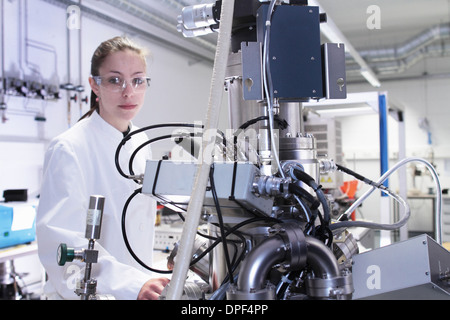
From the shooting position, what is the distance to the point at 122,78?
1047 millimetres

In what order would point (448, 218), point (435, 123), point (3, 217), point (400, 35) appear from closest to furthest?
point (3, 217), point (448, 218), point (400, 35), point (435, 123)

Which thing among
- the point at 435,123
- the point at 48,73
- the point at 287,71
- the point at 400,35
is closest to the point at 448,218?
the point at 435,123

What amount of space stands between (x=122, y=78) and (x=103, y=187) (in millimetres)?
294

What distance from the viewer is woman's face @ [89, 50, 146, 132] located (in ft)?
3.44

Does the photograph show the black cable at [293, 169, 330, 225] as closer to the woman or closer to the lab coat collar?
the woman

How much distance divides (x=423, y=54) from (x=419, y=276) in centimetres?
550

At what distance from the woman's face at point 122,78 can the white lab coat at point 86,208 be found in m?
0.10

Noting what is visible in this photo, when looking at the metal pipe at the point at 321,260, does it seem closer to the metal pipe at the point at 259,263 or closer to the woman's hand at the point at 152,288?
the metal pipe at the point at 259,263

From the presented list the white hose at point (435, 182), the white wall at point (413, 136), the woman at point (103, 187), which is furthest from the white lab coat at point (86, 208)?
the white wall at point (413, 136)

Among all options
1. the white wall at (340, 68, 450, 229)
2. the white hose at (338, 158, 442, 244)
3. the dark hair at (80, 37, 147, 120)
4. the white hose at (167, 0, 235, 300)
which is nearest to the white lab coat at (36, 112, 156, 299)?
the dark hair at (80, 37, 147, 120)

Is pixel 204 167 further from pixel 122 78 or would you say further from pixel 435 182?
pixel 122 78

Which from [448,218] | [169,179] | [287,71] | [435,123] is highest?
[435,123]
